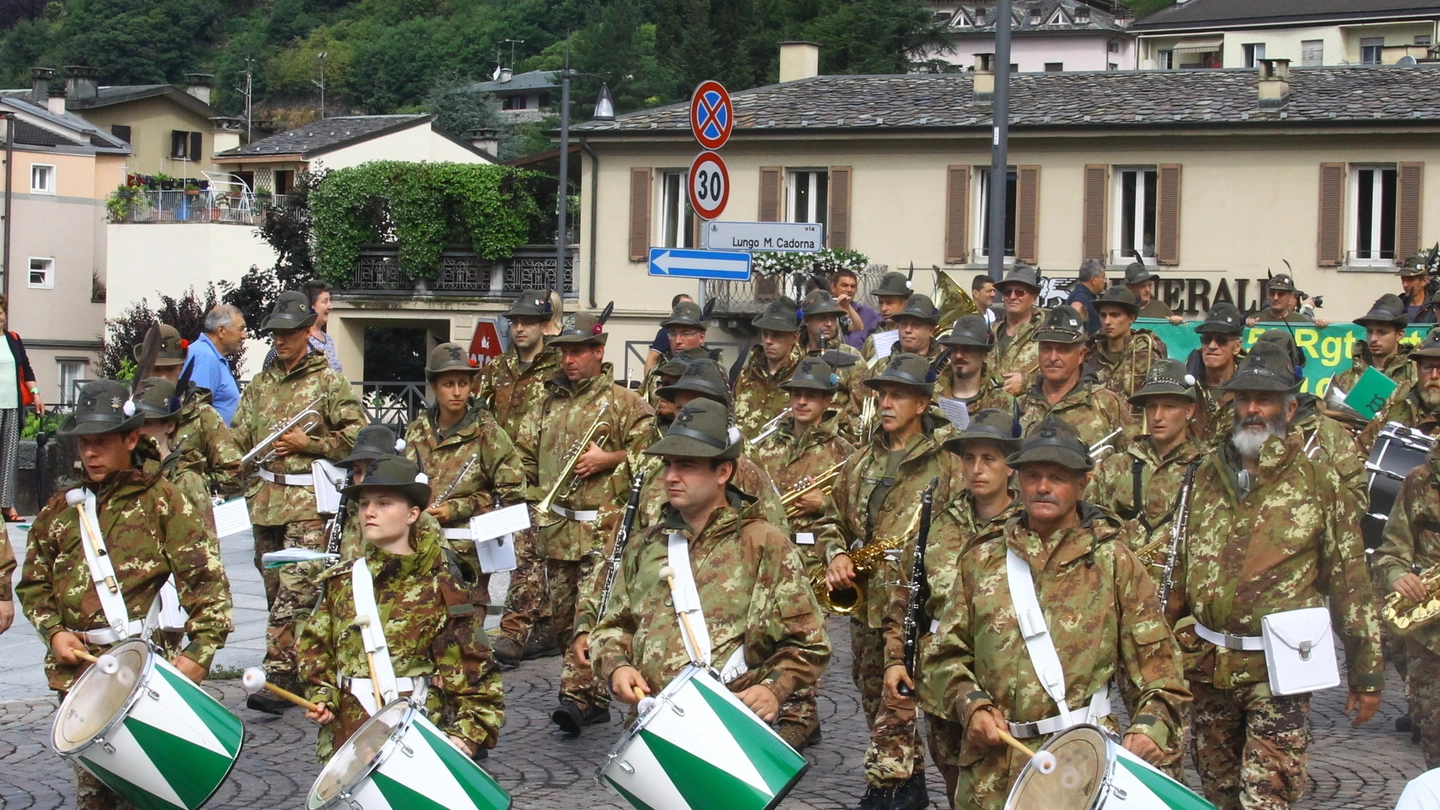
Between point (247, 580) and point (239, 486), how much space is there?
4312 mm

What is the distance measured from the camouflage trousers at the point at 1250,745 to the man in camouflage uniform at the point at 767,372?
15.8ft

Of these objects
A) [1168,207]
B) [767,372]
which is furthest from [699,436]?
[1168,207]

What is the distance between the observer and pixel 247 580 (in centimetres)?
1459

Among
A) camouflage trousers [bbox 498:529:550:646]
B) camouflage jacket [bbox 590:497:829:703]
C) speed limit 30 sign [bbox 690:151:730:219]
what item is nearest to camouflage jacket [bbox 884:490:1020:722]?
camouflage jacket [bbox 590:497:829:703]

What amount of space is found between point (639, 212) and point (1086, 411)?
27.3 meters

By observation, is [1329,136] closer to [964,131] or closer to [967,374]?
[964,131]

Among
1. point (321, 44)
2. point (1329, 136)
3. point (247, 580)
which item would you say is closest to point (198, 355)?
point (247, 580)

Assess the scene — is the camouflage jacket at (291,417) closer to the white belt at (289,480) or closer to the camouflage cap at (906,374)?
the white belt at (289,480)

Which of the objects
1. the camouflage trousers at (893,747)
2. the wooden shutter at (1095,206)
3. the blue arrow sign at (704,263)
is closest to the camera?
the camouflage trousers at (893,747)

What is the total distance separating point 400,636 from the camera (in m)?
6.66

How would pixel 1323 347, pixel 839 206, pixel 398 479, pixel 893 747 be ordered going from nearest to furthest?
pixel 398 479 < pixel 893 747 < pixel 1323 347 < pixel 839 206

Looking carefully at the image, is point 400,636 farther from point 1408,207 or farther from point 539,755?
point 1408,207

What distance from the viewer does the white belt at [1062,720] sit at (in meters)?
6.04

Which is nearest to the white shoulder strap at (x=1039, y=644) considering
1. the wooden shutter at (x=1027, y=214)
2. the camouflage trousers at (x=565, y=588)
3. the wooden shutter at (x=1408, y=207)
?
the camouflage trousers at (x=565, y=588)
